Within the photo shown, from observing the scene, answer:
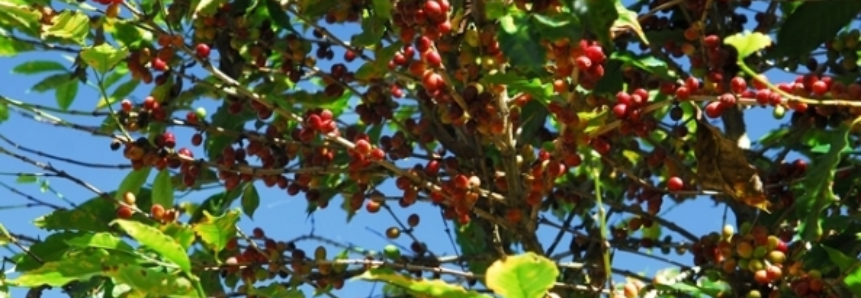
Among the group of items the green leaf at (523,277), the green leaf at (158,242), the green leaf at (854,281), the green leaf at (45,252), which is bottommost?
the green leaf at (523,277)

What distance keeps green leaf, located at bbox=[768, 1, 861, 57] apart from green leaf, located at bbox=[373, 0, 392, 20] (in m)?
0.77

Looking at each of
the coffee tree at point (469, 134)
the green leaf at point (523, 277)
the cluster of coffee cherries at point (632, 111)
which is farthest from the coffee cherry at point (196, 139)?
the green leaf at point (523, 277)

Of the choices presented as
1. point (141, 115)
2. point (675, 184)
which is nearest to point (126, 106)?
point (141, 115)

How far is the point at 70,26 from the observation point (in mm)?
2242

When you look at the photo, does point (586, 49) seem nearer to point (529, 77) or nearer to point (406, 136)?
point (529, 77)

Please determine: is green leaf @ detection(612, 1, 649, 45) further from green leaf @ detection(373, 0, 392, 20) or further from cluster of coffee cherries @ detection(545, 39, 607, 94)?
green leaf @ detection(373, 0, 392, 20)

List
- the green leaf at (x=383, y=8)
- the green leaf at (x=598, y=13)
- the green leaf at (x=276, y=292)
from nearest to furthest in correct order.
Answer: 1. the green leaf at (x=598, y=13)
2. the green leaf at (x=276, y=292)
3. the green leaf at (x=383, y=8)

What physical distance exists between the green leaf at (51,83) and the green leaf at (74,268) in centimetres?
127

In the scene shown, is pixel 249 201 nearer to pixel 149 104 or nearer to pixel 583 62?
pixel 149 104

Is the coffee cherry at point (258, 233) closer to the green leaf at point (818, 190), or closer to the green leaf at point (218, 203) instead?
the green leaf at point (218, 203)

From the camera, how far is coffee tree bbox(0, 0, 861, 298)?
189 cm

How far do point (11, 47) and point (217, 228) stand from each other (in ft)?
2.74

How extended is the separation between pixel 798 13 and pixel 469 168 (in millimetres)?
699

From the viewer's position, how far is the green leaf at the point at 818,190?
186 cm
